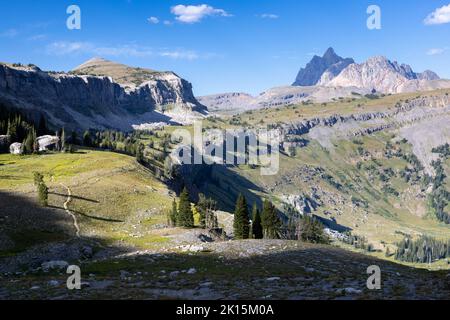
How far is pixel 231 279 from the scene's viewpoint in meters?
38.9

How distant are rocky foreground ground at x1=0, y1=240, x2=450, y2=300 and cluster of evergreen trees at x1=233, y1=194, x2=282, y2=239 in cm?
4164

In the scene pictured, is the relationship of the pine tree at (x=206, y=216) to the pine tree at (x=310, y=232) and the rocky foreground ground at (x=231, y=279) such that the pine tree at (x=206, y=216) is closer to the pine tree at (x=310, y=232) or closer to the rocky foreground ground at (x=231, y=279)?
the pine tree at (x=310, y=232)

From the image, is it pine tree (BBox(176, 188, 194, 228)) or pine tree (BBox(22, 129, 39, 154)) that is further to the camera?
pine tree (BBox(22, 129, 39, 154))

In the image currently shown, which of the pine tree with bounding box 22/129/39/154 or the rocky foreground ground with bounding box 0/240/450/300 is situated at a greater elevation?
the pine tree with bounding box 22/129/39/154

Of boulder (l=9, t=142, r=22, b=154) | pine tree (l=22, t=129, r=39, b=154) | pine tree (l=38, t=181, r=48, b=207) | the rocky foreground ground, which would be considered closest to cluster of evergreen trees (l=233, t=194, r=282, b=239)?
the rocky foreground ground

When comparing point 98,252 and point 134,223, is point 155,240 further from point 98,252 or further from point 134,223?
point 134,223

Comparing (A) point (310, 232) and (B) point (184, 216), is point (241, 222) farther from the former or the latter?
(A) point (310, 232)

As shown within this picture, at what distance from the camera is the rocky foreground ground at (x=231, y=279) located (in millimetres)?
29047

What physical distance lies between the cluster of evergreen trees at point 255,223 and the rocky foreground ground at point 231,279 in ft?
137

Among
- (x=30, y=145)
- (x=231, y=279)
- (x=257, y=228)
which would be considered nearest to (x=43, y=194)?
(x=257, y=228)

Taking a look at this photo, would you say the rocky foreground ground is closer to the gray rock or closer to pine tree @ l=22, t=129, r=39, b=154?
the gray rock

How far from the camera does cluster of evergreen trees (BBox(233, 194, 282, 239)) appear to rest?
357 feet
